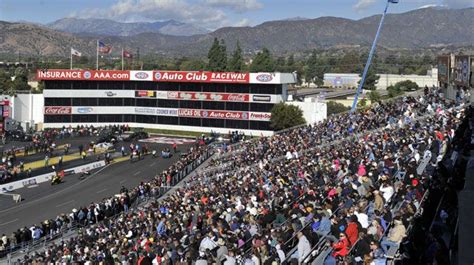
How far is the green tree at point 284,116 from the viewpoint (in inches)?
2269

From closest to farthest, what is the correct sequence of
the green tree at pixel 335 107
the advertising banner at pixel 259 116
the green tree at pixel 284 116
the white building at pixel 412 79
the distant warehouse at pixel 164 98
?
the green tree at pixel 284 116, the advertising banner at pixel 259 116, the distant warehouse at pixel 164 98, the green tree at pixel 335 107, the white building at pixel 412 79

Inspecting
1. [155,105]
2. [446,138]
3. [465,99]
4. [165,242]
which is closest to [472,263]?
[165,242]

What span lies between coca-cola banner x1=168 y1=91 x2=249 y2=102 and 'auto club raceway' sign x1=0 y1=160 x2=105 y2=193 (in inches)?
763

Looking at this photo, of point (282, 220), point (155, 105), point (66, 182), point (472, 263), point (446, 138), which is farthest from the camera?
point (155, 105)

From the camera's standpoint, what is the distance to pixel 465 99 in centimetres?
3528

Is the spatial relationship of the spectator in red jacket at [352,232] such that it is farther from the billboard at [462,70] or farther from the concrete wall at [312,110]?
the concrete wall at [312,110]

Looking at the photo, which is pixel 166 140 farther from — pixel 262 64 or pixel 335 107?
pixel 262 64

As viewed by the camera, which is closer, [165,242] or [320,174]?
[165,242]

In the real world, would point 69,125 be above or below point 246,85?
below

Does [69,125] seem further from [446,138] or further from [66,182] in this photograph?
[446,138]

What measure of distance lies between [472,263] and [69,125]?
60.9 m

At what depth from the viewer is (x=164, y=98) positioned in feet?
216

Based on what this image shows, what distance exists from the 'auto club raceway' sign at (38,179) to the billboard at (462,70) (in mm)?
26542

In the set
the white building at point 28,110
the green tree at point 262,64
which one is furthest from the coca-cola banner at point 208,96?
the green tree at point 262,64
